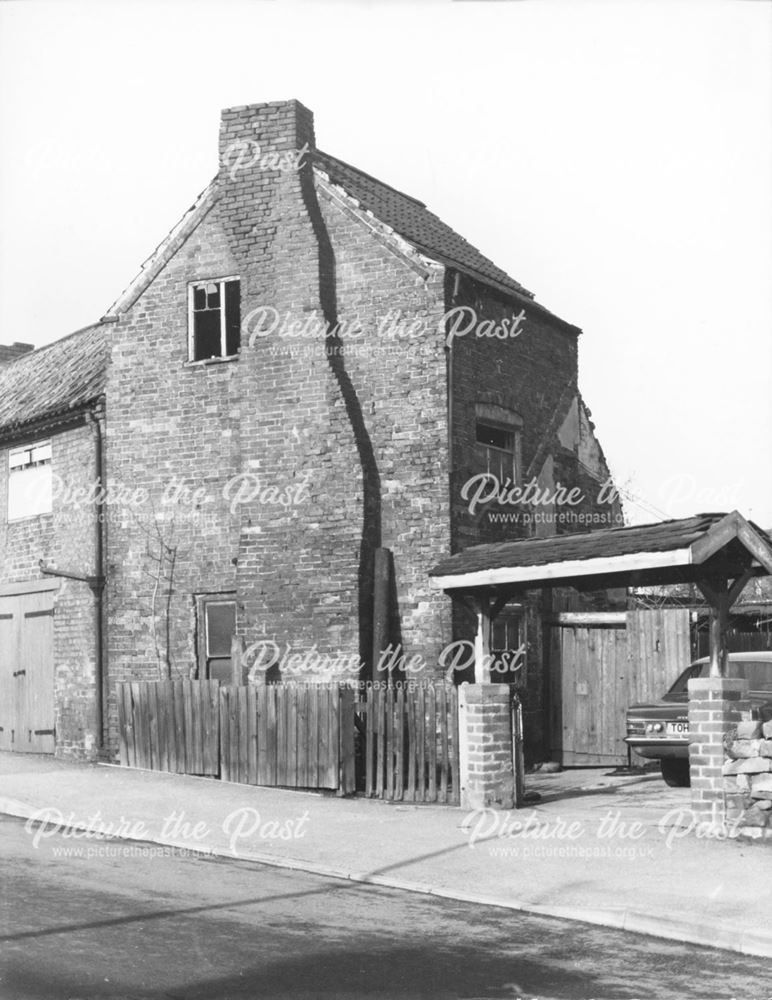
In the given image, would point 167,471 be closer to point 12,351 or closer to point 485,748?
point 485,748

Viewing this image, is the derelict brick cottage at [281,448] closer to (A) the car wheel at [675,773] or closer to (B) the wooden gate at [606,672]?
(B) the wooden gate at [606,672]

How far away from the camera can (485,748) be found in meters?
14.2

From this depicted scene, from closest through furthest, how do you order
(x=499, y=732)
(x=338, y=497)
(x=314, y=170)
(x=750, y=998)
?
(x=750, y=998), (x=499, y=732), (x=338, y=497), (x=314, y=170)

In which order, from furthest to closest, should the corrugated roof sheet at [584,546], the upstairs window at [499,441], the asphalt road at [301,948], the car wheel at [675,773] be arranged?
the upstairs window at [499,441] → the car wheel at [675,773] → the corrugated roof sheet at [584,546] → the asphalt road at [301,948]

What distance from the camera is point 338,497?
58.1 feet

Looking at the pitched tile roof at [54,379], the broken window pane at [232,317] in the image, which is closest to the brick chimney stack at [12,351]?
the pitched tile roof at [54,379]

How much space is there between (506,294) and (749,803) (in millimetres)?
9352

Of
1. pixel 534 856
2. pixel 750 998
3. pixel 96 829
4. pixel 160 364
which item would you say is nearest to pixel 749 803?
pixel 534 856

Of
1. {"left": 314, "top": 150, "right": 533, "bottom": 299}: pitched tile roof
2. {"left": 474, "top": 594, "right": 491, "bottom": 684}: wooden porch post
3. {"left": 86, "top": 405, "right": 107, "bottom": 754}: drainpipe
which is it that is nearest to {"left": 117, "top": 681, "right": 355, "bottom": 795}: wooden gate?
{"left": 86, "top": 405, "right": 107, "bottom": 754}: drainpipe

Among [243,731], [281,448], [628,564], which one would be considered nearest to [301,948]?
[628,564]

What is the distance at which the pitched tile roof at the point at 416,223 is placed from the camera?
1903cm

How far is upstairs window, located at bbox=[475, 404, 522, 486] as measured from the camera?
18.6 m

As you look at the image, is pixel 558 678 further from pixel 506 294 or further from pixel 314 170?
pixel 314 170

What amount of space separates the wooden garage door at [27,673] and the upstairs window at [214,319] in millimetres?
4642
